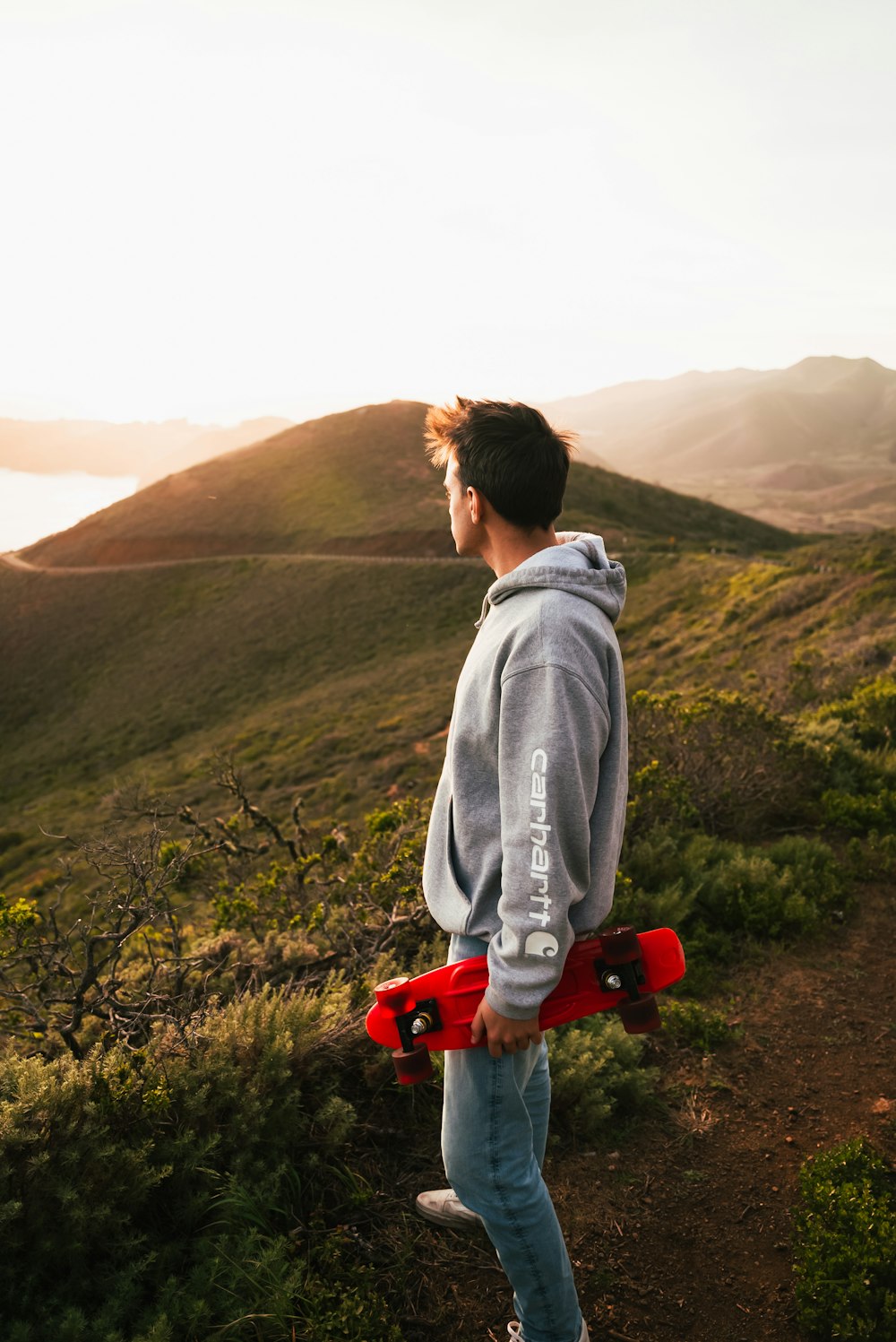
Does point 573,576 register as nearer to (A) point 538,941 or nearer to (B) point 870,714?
(A) point 538,941

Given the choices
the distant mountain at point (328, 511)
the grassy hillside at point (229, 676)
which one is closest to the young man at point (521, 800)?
the grassy hillside at point (229, 676)

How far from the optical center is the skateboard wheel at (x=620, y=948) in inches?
70.9

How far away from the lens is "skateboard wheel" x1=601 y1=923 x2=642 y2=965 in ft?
5.90

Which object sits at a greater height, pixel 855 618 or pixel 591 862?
pixel 591 862

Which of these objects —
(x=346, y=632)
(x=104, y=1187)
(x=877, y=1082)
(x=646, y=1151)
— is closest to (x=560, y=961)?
(x=104, y=1187)

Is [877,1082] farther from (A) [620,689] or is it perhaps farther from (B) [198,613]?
(B) [198,613]

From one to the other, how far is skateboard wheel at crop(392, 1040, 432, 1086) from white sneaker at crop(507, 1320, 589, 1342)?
750 millimetres

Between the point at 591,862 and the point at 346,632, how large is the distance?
31182 mm

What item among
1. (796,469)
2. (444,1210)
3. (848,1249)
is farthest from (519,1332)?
(796,469)

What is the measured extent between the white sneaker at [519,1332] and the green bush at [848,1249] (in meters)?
0.71

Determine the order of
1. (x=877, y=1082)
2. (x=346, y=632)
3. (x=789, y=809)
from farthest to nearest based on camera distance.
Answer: (x=346, y=632) → (x=789, y=809) → (x=877, y=1082)

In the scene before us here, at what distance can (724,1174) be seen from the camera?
2.80m

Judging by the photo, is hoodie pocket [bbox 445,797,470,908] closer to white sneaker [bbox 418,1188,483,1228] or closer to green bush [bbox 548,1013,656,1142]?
white sneaker [bbox 418,1188,483,1228]

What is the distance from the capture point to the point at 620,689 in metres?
1.82
